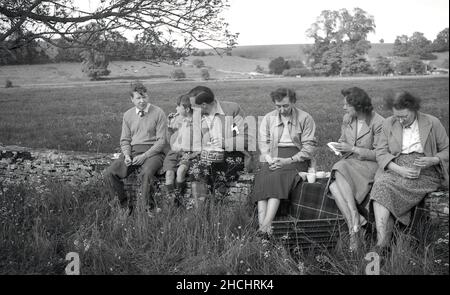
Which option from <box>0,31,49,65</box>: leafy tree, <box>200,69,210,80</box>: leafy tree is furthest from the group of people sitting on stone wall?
<box>200,69,210,80</box>: leafy tree

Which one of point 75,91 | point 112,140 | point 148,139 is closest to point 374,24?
point 148,139

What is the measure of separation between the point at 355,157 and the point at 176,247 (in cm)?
182

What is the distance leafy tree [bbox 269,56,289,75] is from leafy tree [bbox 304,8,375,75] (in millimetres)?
1310

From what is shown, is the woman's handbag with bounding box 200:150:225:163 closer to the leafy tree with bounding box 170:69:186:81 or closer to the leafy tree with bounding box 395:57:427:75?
the leafy tree with bounding box 395:57:427:75

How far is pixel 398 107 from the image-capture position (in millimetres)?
3564

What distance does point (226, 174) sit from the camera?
15.0 feet

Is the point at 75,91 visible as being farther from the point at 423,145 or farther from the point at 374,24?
the point at 423,145

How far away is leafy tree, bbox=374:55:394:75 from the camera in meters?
6.38

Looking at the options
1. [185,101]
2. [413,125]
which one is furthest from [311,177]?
[185,101]

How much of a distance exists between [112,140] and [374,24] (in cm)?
534

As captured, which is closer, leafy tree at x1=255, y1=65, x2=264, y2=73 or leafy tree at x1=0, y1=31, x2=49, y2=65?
leafy tree at x1=0, y1=31, x2=49, y2=65

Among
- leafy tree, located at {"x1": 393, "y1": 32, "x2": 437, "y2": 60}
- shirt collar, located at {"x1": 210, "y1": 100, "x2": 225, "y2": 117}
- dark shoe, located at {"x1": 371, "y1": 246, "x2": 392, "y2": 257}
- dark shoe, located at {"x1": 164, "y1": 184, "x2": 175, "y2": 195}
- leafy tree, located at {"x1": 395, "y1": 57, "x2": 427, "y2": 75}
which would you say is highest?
leafy tree, located at {"x1": 393, "y1": 32, "x2": 437, "y2": 60}

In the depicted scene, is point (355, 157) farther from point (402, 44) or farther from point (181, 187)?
point (402, 44)

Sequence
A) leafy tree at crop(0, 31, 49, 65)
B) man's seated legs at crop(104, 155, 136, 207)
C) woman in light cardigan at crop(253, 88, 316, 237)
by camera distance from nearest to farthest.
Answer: woman in light cardigan at crop(253, 88, 316, 237) → man's seated legs at crop(104, 155, 136, 207) → leafy tree at crop(0, 31, 49, 65)
